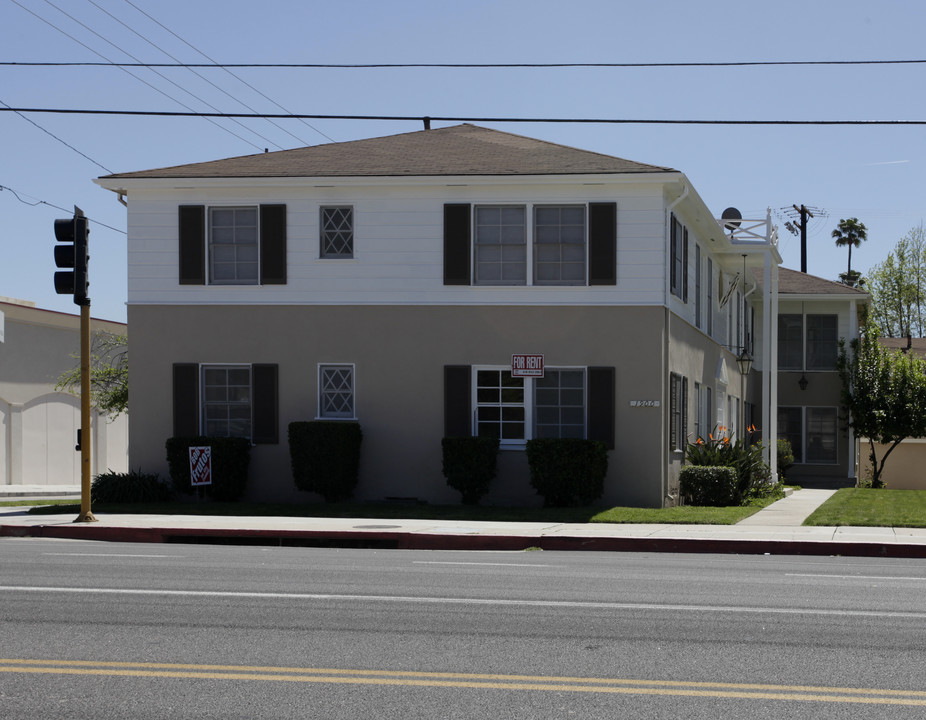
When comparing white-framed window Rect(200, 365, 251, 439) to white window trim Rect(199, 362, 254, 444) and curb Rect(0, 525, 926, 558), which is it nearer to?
white window trim Rect(199, 362, 254, 444)

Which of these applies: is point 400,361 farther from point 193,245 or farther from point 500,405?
point 193,245

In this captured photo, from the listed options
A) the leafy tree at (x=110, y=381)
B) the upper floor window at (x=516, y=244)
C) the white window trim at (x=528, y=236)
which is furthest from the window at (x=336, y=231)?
the leafy tree at (x=110, y=381)

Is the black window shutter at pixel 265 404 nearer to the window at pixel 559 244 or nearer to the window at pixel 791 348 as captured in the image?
the window at pixel 559 244

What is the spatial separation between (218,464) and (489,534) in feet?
23.5

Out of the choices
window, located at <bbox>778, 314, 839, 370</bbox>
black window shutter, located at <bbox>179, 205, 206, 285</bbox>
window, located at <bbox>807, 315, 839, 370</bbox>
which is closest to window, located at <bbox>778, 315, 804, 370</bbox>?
window, located at <bbox>778, 314, 839, 370</bbox>

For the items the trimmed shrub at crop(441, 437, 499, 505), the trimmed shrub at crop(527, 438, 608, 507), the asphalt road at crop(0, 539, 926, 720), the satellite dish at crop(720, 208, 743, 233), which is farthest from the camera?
the satellite dish at crop(720, 208, 743, 233)

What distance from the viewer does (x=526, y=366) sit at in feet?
67.2

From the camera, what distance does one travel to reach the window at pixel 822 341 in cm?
3669

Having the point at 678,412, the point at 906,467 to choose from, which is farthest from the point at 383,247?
the point at 906,467

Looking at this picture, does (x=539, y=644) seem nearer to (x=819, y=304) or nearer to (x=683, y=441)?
(x=683, y=441)

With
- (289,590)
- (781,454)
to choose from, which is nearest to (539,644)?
(289,590)

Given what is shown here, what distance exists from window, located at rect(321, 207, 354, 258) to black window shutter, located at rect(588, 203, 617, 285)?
4.40 metres

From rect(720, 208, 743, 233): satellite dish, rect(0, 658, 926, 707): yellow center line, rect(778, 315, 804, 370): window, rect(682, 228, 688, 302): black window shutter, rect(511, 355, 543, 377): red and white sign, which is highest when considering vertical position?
rect(720, 208, 743, 233): satellite dish

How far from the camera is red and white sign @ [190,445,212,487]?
20.3 m
